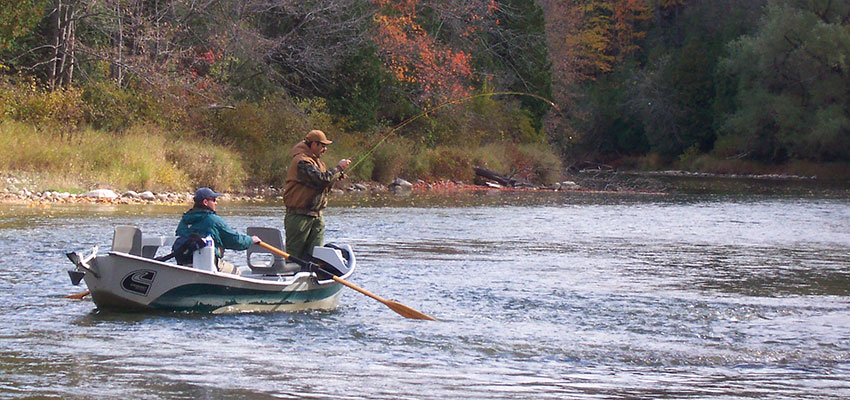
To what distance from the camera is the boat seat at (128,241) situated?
10695 millimetres

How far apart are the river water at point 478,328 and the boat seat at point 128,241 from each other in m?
0.67

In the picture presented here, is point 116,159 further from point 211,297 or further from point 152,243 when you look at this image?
point 211,297

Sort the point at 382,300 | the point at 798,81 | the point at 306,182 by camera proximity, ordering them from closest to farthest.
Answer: the point at 382,300, the point at 306,182, the point at 798,81

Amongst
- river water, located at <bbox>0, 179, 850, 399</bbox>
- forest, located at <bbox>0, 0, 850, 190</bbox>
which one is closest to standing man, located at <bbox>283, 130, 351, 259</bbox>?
river water, located at <bbox>0, 179, 850, 399</bbox>

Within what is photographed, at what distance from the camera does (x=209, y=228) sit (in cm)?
1059

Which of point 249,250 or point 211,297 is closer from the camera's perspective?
point 211,297

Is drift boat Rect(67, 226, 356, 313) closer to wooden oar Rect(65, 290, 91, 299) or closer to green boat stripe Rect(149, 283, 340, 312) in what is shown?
green boat stripe Rect(149, 283, 340, 312)

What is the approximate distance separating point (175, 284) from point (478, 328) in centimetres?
278

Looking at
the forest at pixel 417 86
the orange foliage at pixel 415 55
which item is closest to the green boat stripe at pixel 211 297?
the forest at pixel 417 86

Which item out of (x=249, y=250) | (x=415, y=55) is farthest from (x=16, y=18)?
(x=415, y=55)

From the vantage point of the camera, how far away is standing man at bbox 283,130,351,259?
37.6 ft

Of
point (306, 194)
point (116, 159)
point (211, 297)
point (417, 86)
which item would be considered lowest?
point (116, 159)

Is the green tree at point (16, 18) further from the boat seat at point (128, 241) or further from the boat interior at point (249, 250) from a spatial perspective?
the boat seat at point (128, 241)

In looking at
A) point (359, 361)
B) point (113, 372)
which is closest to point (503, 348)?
point (359, 361)
